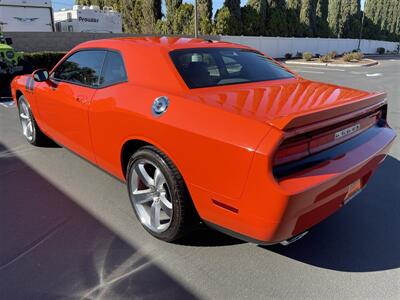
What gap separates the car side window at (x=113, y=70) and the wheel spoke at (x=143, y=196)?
0.98 m

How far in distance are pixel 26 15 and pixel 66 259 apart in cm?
1987

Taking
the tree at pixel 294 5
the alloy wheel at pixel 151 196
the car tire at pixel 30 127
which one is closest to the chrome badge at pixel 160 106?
the alloy wheel at pixel 151 196

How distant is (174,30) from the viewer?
29.2 meters

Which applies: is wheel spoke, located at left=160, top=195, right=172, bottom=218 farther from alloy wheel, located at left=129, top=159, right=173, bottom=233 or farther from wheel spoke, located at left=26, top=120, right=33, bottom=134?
wheel spoke, located at left=26, top=120, right=33, bottom=134

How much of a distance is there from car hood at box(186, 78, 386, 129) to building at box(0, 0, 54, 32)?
19.0m

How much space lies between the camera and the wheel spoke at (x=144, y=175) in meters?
2.81

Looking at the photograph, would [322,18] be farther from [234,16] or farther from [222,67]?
[222,67]

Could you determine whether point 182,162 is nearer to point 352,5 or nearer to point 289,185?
point 289,185

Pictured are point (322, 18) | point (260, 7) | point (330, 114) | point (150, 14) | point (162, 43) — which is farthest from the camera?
point (322, 18)

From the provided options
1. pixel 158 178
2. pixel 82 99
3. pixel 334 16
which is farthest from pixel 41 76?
pixel 334 16

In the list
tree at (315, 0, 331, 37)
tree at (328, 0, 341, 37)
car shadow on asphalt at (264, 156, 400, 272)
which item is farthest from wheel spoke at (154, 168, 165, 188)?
tree at (328, 0, 341, 37)

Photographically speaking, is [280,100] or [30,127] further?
[30,127]

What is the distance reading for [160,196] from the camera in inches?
110

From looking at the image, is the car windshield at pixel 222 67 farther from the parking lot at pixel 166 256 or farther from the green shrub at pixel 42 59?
the green shrub at pixel 42 59
